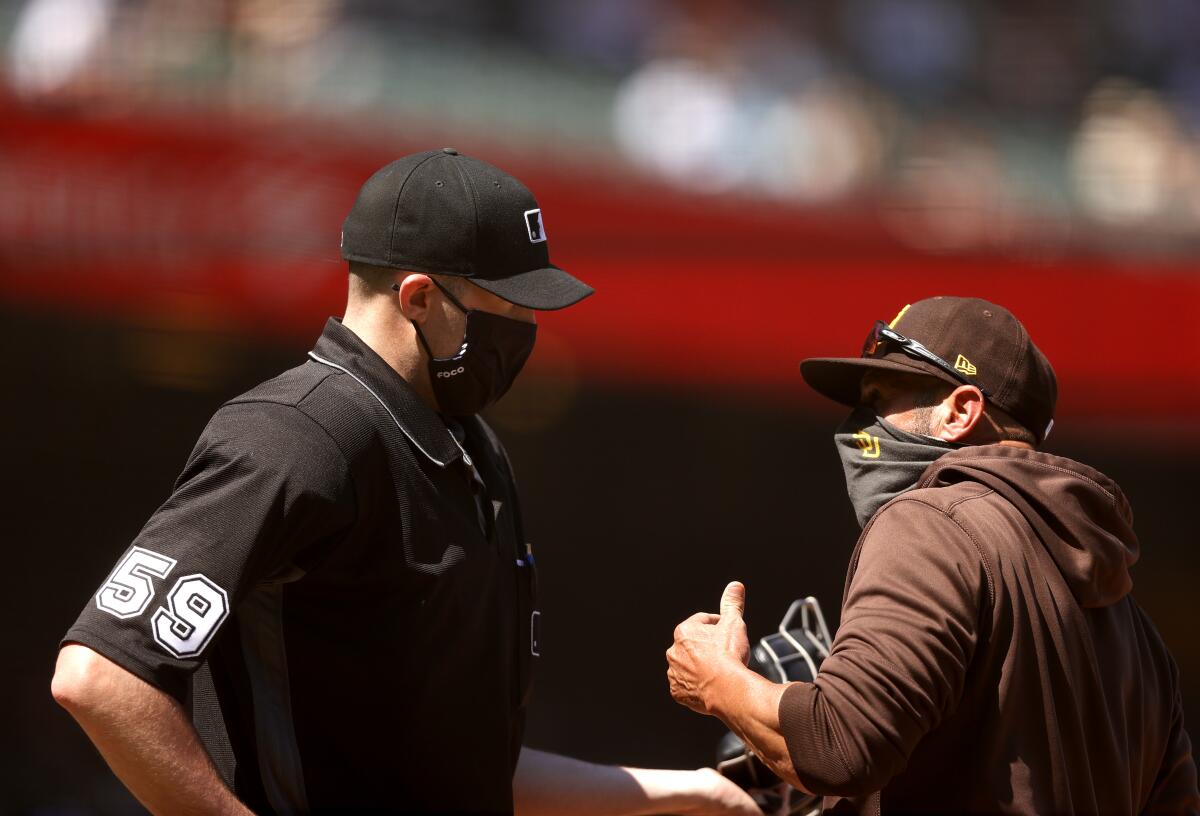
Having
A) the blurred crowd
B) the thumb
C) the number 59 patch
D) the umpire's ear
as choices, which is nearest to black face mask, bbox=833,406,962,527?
the thumb

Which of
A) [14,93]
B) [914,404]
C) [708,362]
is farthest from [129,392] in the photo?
[914,404]

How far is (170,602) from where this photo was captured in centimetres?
193

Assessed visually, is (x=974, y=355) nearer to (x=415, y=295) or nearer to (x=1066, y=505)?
(x=1066, y=505)

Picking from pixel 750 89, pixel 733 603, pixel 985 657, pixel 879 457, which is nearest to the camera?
pixel 985 657

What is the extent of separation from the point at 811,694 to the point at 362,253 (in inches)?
40.5

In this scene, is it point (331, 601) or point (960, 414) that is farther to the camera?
point (960, 414)

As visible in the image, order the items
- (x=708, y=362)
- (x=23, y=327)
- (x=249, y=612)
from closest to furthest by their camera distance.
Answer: (x=249, y=612) < (x=708, y=362) < (x=23, y=327)

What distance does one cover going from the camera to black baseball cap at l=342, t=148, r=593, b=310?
2297 mm

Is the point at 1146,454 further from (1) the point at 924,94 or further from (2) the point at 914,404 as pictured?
(2) the point at 914,404

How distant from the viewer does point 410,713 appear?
2221 millimetres

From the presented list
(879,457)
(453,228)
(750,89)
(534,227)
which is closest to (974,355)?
(879,457)

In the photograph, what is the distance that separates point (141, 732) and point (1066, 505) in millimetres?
1436

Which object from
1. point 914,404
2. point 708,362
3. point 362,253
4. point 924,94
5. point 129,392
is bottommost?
point 129,392

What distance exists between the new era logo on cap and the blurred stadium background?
3604mm
